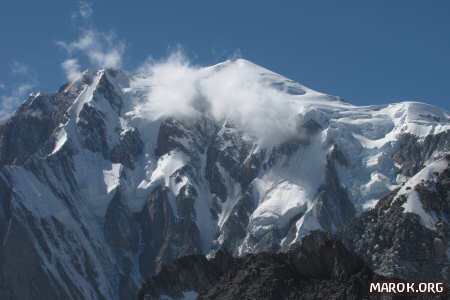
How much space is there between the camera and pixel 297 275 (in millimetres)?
165000

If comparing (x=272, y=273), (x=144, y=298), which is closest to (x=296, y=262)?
(x=272, y=273)

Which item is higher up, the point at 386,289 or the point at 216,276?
the point at 216,276

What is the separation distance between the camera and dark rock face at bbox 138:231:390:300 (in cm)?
15662

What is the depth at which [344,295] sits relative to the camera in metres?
153

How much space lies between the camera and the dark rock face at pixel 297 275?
15662cm

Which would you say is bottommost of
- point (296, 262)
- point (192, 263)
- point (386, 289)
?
point (386, 289)

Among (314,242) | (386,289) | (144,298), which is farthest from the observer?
(144,298)

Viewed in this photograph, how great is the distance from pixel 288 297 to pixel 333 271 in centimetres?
682

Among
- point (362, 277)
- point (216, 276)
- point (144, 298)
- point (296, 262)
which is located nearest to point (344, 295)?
point (362, 277)

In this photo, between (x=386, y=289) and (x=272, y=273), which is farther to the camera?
(x=272, y=273)

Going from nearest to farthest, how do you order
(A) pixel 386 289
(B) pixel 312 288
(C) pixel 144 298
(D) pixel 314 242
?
(A) pixel 386 289 → (B) pixel 312 288 → (D) pixel 314 242 → (C) pixel 144 298

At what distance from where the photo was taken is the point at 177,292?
635 feet

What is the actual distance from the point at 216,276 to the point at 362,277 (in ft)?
119

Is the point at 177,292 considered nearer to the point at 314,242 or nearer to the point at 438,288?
the point at 314,242
